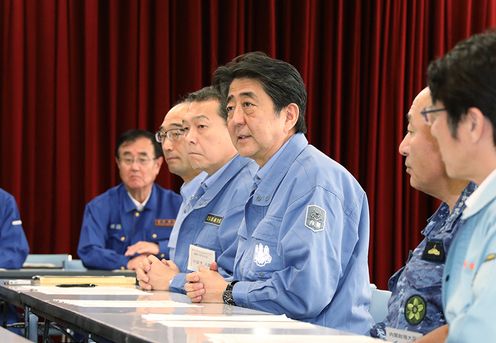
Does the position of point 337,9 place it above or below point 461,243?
above

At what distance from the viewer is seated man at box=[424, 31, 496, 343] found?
5.42 ft

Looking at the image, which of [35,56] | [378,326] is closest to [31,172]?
[35,56]

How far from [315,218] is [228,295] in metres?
0.38

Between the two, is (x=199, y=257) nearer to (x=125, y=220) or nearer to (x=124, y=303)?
(x=124, y=303)

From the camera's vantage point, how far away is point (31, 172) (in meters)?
6.67

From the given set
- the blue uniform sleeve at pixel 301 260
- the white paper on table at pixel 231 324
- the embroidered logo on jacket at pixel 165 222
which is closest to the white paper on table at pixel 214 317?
the white paper on table at pixel 231 324

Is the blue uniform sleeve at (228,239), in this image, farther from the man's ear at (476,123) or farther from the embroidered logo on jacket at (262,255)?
the man's ear at (476,123)

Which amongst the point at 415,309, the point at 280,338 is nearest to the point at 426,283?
the point at 415,309

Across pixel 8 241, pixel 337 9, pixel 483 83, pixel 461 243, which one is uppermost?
pixel 337 9

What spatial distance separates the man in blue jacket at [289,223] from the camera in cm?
274

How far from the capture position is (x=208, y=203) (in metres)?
3.62

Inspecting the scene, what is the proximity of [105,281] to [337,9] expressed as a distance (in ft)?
13.1

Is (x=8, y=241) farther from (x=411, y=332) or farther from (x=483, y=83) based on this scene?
(x=483, y=83)

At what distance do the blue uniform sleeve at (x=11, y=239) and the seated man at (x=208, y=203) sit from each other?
1748mm
